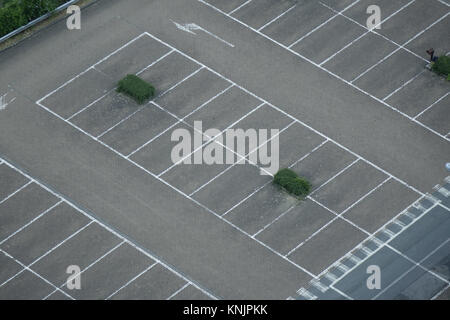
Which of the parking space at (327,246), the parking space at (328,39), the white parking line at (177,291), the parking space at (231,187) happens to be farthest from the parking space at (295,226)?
the parking space at (328,39)

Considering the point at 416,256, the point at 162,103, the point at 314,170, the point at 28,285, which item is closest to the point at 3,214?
the point at 28,285

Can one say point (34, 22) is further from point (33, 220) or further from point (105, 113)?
point (33, 220)

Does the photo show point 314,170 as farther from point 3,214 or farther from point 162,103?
point 3,214

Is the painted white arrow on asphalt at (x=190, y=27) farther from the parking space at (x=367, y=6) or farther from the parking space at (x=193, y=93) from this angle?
the parking space at (x=367, y=6)

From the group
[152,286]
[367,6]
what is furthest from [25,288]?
[367,6]

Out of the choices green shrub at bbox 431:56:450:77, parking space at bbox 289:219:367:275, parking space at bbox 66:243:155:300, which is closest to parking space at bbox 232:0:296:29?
green shrub at bbox 431:56:450:77
